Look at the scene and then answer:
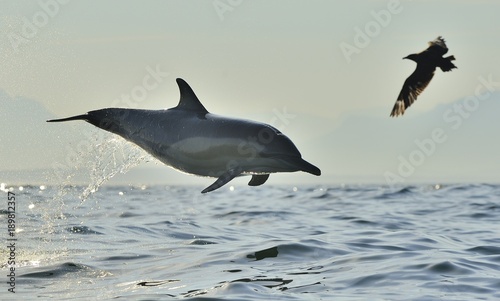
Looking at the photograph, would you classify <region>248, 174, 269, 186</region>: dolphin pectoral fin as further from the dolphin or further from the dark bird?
the dark bird

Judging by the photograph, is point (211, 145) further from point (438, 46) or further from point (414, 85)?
point (438, 46)

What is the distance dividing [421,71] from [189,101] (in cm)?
753

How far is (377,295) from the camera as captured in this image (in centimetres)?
804

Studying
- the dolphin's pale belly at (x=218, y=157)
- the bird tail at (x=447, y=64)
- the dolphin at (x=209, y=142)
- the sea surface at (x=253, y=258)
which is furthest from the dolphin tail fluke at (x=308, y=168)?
the bird tail at (x=447, y=64)

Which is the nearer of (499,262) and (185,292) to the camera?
(185,292)

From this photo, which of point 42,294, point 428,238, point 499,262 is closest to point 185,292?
point 42,294

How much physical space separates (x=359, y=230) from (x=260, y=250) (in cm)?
369

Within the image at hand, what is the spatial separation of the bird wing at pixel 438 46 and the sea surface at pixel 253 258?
11.4 feet

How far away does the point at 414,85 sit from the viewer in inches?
620

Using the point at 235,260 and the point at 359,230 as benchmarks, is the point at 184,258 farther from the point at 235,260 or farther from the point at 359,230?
the point at 359,230

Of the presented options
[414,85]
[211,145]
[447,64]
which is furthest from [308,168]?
[414,85]

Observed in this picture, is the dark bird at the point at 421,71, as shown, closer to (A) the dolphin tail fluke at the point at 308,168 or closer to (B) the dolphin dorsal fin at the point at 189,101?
(B) the dolphin dorsal fin at the point at 189,101

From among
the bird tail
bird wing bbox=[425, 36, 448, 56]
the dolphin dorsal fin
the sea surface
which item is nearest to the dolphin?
the dolphin dorsal fin

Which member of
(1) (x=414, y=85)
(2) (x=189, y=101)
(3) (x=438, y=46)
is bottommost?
(2) (x=189, y=101)
